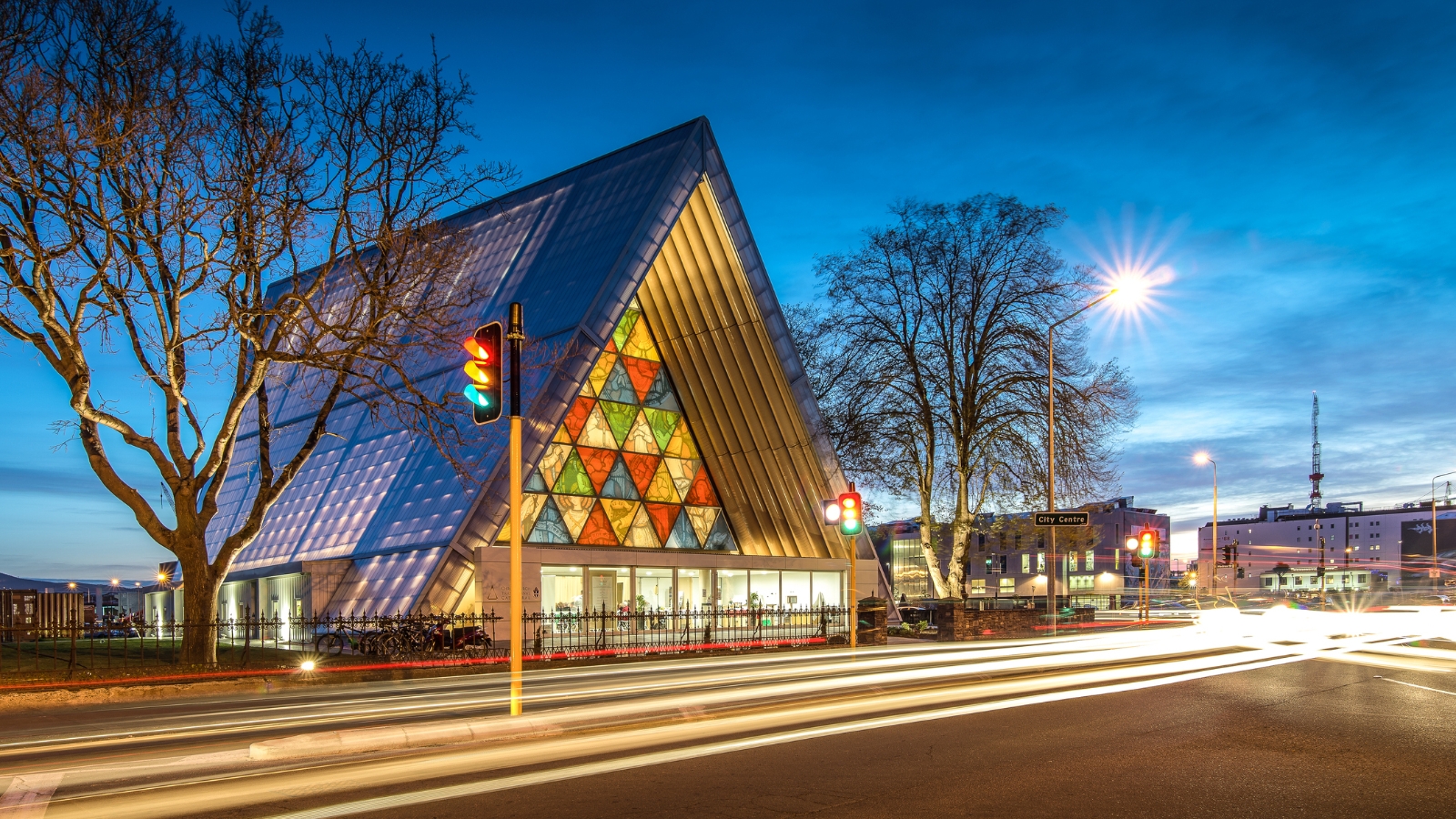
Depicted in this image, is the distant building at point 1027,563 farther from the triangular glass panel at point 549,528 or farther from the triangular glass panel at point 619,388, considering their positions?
the triangular glass panel at point 549,528

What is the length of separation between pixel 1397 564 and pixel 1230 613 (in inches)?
4402

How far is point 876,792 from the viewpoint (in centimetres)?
816

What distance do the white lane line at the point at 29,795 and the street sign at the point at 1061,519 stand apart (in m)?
23.0

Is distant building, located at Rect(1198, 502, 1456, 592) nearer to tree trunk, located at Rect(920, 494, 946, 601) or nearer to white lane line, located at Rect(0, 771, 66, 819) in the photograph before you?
tree trunk, located at Rect(920, 494, 946, 601)

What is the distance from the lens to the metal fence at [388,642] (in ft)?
Result: 69.2

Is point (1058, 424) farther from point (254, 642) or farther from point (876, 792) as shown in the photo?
point (876, 792)

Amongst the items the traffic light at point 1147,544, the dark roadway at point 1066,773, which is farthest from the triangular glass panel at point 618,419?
the dark roadway at point 1066,773

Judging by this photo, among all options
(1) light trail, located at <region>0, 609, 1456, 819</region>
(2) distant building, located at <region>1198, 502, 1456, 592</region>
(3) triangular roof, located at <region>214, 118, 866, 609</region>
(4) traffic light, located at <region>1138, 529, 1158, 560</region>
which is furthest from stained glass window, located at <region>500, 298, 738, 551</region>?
(2) distant building, located at <region>1198, 502, 1456, 592</region>

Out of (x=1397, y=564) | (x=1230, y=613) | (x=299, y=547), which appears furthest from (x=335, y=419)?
(x=1397, y=564)

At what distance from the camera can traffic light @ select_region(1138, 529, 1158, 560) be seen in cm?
3744

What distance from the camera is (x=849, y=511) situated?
24.7 meters

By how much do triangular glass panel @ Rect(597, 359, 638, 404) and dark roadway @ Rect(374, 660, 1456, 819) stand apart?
2372cm

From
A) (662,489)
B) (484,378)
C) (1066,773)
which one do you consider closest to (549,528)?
(662,489)

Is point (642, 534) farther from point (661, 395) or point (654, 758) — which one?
point (654, 758)
